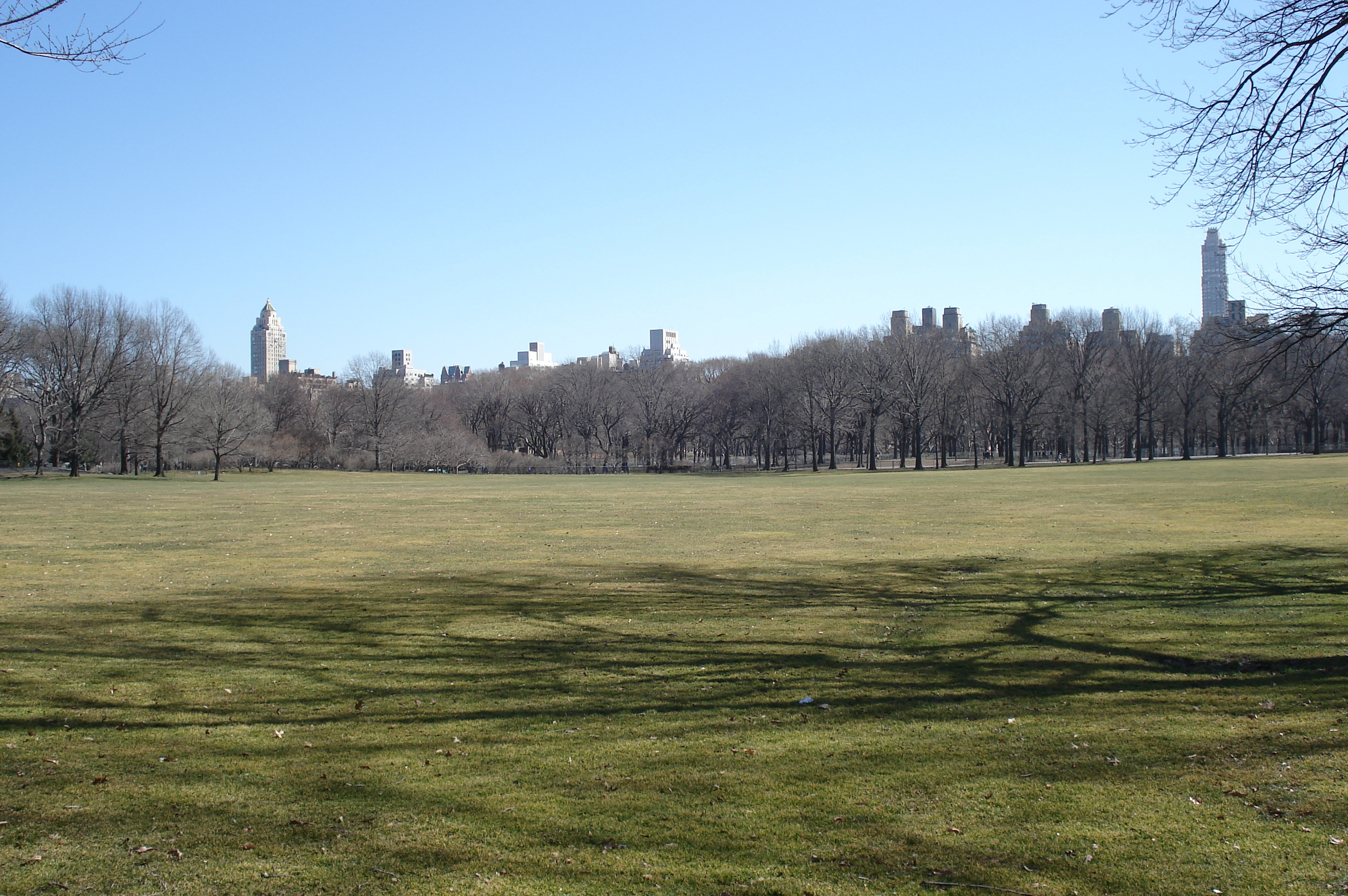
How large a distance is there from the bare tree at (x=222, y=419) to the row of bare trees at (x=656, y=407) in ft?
0.63

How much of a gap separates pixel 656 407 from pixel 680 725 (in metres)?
101

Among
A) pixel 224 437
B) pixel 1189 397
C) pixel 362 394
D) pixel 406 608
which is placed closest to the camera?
pixel 406 608

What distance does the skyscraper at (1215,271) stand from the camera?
14.6m

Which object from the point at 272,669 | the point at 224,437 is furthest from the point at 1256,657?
the point at 224,437

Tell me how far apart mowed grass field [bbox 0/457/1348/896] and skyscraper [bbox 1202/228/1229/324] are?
4993 millimetres

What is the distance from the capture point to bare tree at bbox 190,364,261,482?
257 ft

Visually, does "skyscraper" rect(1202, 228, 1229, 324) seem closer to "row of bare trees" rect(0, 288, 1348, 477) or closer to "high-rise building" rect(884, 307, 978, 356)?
"row of bare trees" rect(0, 288, 1348, 477)

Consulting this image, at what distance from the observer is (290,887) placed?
4961 mm

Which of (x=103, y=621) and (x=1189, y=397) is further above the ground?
(x=1189, y=397)

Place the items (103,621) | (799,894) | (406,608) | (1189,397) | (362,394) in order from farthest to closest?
(362,394) < (1189,397) < (406,608) < (103,621) < (799,894)

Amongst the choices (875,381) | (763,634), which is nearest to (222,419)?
(875,381)

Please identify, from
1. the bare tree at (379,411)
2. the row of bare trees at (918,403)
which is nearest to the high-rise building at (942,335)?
the row of bare trees at (918,403)

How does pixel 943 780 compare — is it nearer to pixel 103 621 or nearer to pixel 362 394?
pixel 103 621

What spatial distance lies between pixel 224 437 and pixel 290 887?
85.5 m
